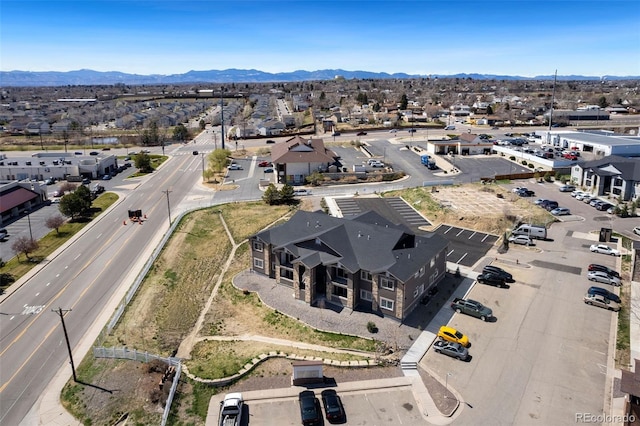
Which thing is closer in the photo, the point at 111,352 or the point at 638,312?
the point at 111,352

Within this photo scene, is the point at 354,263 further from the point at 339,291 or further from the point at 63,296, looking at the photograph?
the point at 63,296

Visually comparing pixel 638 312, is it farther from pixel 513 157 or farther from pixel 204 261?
pixel 513 157

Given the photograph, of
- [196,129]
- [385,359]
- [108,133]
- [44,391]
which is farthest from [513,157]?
[108,133]

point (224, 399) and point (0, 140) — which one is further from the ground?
point (0, 140)

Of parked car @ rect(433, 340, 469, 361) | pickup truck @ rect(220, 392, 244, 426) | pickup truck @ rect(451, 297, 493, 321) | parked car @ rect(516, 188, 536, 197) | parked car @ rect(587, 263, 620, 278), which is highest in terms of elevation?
parked car @ rect(516, 188, 536, 197)

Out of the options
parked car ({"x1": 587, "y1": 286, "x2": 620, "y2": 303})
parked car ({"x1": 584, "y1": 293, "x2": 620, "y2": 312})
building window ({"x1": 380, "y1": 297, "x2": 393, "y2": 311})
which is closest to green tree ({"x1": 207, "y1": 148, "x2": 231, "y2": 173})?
building window ({"x1": 380, "y1": 297, "x2": 393, "y2": 311})

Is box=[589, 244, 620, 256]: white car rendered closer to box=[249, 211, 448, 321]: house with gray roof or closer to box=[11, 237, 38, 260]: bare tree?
box=[249, 211, 448, 321]: house with gray roof

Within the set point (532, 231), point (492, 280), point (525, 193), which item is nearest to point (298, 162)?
point (525, 193)
